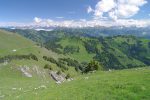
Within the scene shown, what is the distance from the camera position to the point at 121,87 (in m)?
28.1

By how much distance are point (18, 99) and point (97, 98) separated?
32.3 feet

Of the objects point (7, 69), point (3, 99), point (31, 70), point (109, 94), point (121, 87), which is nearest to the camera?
point (109, 94)

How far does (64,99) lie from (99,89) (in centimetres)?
402

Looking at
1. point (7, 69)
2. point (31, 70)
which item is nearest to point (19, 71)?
point (7, 69)

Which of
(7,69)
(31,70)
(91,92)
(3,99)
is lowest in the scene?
(31,70)

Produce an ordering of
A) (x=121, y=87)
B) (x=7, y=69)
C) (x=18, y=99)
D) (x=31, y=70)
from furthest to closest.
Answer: (x=31, y=70)
(x=7, y=69)
(x=18, y=99)
(x=121, y=87)

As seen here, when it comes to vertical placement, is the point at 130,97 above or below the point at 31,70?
above

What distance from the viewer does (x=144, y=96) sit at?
2408 centimetres

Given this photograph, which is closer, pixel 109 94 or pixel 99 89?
pixel 109 94

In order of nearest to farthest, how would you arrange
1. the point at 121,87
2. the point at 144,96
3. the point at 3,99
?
the point at 144,96
the point at 121,87
the point at 3,99

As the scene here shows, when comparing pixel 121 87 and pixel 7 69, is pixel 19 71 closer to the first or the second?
pixel 7 69

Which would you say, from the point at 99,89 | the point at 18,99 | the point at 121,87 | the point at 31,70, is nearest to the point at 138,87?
the point at 121,87

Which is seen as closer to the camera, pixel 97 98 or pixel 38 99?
pixel 97 98

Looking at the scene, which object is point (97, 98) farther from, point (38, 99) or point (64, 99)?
point (38, 99)
